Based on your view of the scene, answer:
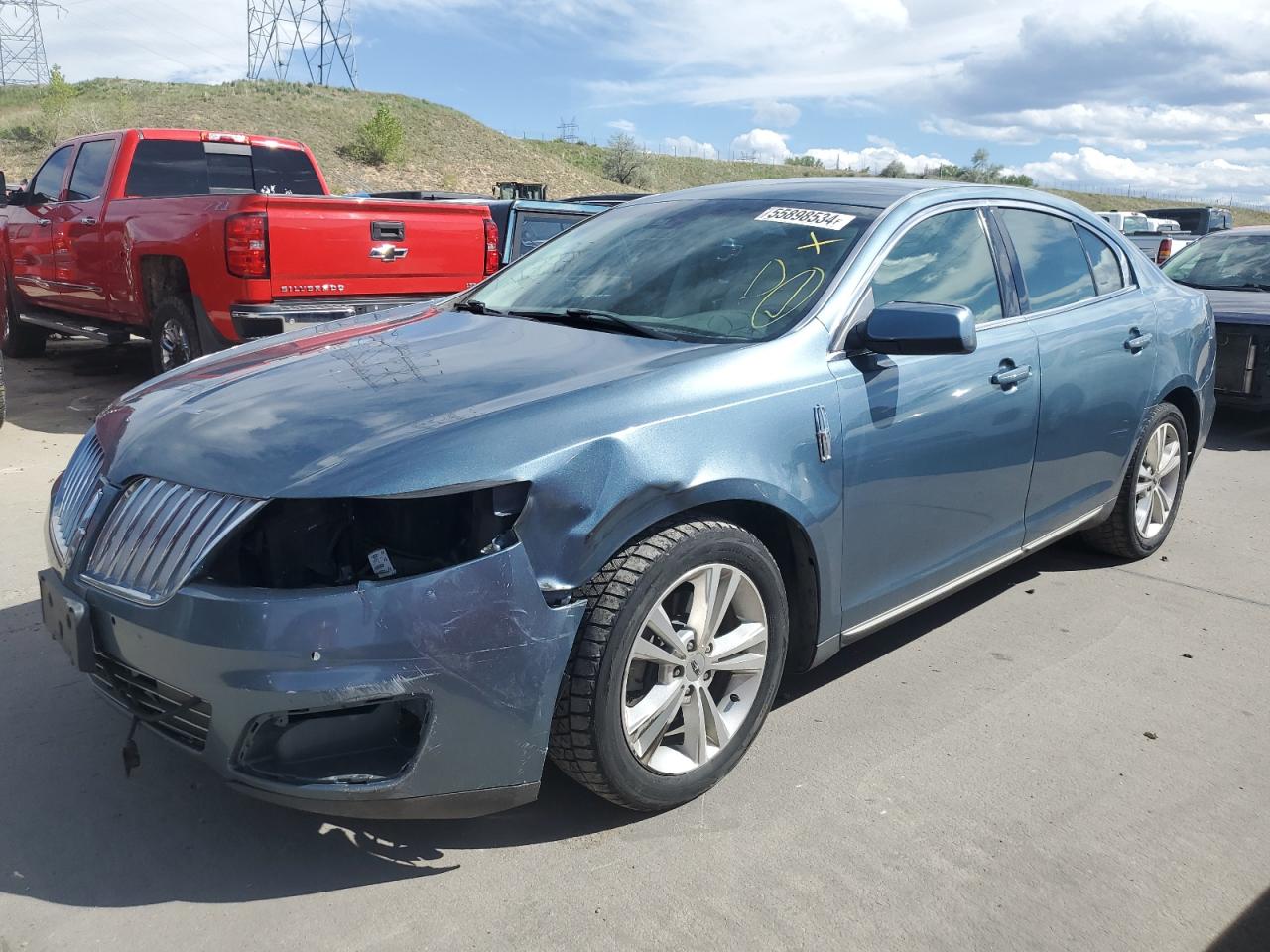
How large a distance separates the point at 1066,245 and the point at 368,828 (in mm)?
3539

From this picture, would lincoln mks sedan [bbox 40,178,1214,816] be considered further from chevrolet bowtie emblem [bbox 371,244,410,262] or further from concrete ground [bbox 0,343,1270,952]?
chevrolet bowtie emblem [bbox 371,244,410,262]

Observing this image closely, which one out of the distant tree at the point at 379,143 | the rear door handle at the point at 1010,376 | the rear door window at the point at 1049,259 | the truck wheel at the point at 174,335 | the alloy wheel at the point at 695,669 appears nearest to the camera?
the alloy wheel at the point at 695,669

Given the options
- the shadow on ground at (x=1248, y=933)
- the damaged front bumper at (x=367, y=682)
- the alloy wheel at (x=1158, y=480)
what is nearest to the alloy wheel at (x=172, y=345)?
the damaged front bumper at (x=367, y=682)

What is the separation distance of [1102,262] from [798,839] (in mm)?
3083

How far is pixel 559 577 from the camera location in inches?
95.9

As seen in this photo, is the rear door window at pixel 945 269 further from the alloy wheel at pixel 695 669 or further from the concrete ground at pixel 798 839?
the concrete ground at pixel 798 839

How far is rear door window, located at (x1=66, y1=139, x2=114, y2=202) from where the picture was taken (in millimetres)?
8383

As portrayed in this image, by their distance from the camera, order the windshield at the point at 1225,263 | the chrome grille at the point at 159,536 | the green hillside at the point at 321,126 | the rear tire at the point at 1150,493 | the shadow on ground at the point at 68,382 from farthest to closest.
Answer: the green hillside at the point at 321,126 → the windshield at the point at 1225,263 → the shadow on ground at the point at 68,382 → the rear tire at the point at 1150,493 → the chrome grille at the point at 159,536

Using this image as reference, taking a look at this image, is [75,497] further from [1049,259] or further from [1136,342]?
[1136,342]

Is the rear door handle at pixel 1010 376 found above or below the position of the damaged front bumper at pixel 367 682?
above

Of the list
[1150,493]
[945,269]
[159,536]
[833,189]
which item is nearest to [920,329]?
[945,269]

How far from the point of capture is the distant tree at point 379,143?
5522 cm

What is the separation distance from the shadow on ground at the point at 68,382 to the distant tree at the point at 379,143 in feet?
153

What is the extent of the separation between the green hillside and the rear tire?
4833 cm
